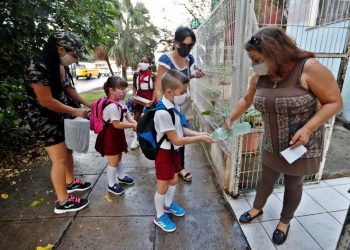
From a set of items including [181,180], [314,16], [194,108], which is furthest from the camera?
[194,108]

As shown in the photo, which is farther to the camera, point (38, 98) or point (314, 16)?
point (314, 16)

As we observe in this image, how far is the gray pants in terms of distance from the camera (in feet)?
6.13

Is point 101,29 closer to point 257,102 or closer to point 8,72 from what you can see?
point 8,72

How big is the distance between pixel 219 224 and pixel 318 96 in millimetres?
1503

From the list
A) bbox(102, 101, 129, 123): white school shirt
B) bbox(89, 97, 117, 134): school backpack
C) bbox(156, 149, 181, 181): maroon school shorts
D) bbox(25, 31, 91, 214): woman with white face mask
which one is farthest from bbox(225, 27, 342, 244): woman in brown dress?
bbox(25, 31, 91, 214): woman with white face mask

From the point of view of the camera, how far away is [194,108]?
555cm

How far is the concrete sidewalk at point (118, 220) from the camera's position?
6.92 ft

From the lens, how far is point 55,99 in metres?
2.12

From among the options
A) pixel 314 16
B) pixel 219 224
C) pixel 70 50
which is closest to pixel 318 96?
pixel 314 16

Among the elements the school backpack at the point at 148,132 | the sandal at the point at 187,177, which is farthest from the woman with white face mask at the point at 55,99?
the sandal at the point at 187,177

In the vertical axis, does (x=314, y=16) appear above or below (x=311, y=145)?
above

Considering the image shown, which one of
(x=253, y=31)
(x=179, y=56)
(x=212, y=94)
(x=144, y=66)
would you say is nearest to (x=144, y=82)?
(x=144, y=66)

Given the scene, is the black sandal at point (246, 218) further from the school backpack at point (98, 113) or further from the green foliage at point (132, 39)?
the green foliage at point (132, 39)

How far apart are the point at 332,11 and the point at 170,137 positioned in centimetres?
208
